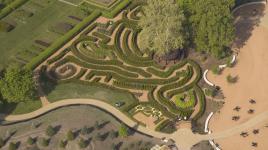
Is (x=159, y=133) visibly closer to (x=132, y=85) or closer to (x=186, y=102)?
(x=186, y=102)

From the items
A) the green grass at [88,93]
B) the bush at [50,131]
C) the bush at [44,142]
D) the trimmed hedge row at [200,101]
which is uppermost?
the green grass at [88,93]

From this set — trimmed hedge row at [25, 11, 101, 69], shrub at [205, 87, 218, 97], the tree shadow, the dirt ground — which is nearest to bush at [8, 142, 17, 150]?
the dirt ground

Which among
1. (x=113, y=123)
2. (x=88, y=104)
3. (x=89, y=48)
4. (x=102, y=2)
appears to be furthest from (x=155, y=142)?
(x=102, y=2)

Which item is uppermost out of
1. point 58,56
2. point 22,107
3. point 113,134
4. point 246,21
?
point 246,21

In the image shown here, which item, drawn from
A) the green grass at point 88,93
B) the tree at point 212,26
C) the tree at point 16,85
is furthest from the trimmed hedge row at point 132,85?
the tree at point 16,85

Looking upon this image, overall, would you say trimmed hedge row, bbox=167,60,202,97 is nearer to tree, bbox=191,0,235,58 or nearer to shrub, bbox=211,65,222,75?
shrub, bbox=211,65,222,75

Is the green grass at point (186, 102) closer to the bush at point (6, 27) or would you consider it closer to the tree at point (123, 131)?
the tree at point (123, 131)

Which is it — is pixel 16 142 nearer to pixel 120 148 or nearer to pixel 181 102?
pixel 120 148

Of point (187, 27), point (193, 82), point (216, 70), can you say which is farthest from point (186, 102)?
point (187, 27)

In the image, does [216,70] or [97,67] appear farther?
[97,67]
